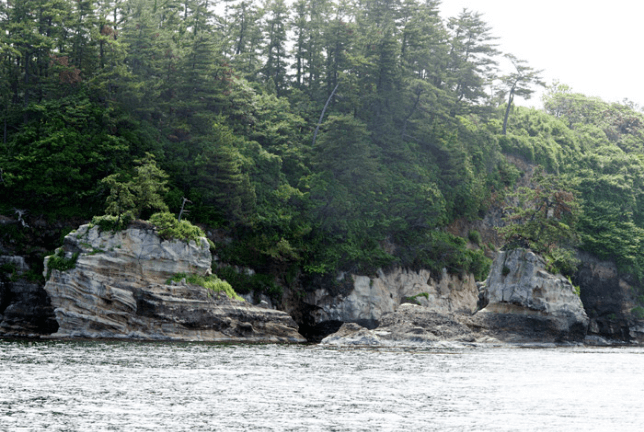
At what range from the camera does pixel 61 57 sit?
61.0 m

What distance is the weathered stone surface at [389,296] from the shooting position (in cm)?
6138

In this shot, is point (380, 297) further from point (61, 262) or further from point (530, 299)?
point (61, 262)

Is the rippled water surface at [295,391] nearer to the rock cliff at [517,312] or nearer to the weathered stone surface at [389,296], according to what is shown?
the rock cliff at [517,312]

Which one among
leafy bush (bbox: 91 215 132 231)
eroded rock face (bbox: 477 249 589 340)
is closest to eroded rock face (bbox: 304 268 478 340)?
eroded rock face (bbox: 477 249 589 340)

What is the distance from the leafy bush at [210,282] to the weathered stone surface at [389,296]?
12037 millimetres

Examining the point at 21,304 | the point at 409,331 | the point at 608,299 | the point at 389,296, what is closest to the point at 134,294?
the point at 21,304

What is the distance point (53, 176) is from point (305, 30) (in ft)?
134

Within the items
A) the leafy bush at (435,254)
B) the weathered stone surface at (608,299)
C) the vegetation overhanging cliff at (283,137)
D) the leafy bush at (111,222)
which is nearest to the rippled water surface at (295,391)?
the leafy bush at (111,222)

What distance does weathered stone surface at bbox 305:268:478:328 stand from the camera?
201 ft

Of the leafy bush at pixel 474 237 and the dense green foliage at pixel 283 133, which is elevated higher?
the dense green foliage at pixel 283 133

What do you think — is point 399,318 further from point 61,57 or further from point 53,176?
point 61,57

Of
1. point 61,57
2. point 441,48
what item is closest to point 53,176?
point 61,57

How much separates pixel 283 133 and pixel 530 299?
29.9 metres

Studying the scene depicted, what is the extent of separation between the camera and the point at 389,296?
64.8 meters
